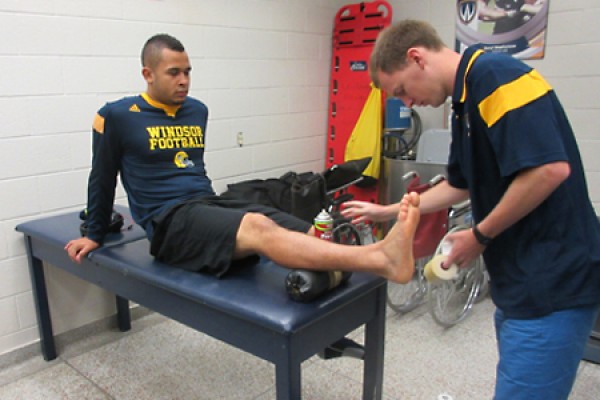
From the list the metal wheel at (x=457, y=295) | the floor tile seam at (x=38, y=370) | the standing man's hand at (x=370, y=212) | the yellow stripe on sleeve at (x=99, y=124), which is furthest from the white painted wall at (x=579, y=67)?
the floor tile seam at (x=38, y=370)

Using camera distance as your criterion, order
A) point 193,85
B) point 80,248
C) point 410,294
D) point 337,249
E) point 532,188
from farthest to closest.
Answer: point 410,294 < point 193,85 < point 80,248 < point 337,249 < point 532,188

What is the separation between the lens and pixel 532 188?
1167 mm

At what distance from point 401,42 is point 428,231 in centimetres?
166

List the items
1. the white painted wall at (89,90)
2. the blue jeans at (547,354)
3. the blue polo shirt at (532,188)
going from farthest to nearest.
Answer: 1. the white painted wall at (89,90)
2. the blue jeans at (547,354)
3. the blue polo shirt at (532,188)

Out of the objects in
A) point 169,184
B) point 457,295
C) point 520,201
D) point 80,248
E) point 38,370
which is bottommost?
point 38,370

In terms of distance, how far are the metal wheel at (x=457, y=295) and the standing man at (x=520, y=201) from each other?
1.46 m

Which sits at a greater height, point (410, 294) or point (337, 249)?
point (337, 249)

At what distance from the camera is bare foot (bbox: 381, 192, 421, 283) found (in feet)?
4.68

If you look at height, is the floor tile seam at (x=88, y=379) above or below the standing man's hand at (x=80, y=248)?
below

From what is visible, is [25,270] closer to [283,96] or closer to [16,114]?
[16,114]

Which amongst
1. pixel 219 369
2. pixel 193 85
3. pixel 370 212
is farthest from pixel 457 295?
pixel 193 85

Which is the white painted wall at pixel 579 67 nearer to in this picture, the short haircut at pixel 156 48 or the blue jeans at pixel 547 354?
the blue jeans at pixel 547 354

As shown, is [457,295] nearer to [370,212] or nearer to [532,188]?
[370,212]

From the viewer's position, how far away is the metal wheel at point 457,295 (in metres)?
2.87
